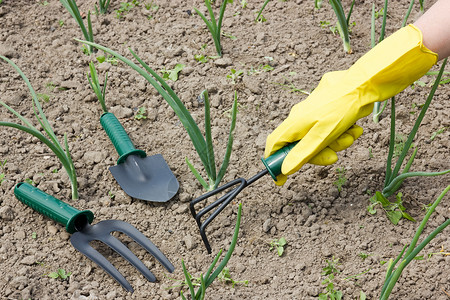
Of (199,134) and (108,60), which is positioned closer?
(199,134)

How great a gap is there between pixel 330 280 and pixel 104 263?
75cm

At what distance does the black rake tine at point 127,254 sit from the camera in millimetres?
1827

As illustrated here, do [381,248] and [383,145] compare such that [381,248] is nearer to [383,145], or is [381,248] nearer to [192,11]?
[383,145]

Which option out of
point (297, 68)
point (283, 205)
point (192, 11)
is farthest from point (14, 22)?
point (283, 205)

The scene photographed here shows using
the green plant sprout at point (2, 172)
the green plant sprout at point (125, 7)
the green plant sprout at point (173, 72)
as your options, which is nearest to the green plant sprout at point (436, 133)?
the green plant sprout at point (173, 72)

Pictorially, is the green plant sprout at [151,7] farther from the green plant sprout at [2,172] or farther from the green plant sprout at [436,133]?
the green plant sprout at [436,133]

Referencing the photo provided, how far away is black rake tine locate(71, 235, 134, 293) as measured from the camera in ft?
5.93

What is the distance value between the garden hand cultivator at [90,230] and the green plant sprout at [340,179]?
2.28ft

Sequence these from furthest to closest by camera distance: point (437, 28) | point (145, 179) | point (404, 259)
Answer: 1. point (145, 179)
2. point (437, 28)
3. point (404, 259)

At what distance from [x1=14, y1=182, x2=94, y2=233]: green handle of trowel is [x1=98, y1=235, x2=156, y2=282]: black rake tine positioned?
0.36 feet

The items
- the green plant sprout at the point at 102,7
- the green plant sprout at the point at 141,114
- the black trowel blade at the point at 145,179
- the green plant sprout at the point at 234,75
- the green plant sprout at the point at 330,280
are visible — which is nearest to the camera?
the green plant sprout at the point at 330,280

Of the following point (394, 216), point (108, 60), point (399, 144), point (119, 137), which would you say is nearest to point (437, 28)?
point (399, 144)

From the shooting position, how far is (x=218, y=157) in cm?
222

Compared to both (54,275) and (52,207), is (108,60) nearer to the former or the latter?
(52,207)
